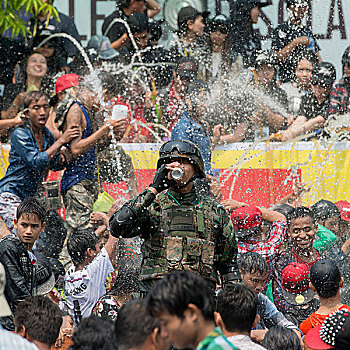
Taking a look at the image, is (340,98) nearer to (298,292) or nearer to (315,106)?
(315,106)

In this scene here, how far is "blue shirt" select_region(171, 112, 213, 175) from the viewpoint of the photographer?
356 inches

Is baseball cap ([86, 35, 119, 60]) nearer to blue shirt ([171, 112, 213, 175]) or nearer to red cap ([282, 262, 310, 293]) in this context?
blue shirt ([171, 112, 213, 175])

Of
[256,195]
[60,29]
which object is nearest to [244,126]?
[256,195]

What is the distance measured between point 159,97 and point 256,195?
79.5 inches

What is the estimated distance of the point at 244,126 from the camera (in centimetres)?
1059

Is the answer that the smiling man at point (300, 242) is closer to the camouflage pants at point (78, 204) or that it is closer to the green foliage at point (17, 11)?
the camouflage pants at point (78, 204)

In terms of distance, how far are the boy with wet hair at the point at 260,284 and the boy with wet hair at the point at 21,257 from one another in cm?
160

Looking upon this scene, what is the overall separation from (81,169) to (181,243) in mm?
3498

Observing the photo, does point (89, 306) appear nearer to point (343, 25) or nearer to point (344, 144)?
point (344, 144)

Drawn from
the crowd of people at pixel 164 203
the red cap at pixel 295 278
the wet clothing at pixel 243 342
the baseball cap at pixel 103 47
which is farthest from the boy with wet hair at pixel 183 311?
the baseball cap at pixel 103 47

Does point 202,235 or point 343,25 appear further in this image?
point 343,25

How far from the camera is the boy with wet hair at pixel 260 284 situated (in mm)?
6105

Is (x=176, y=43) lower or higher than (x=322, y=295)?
higher

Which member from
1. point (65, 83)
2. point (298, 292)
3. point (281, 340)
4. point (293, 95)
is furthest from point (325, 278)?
point (293, 95)
